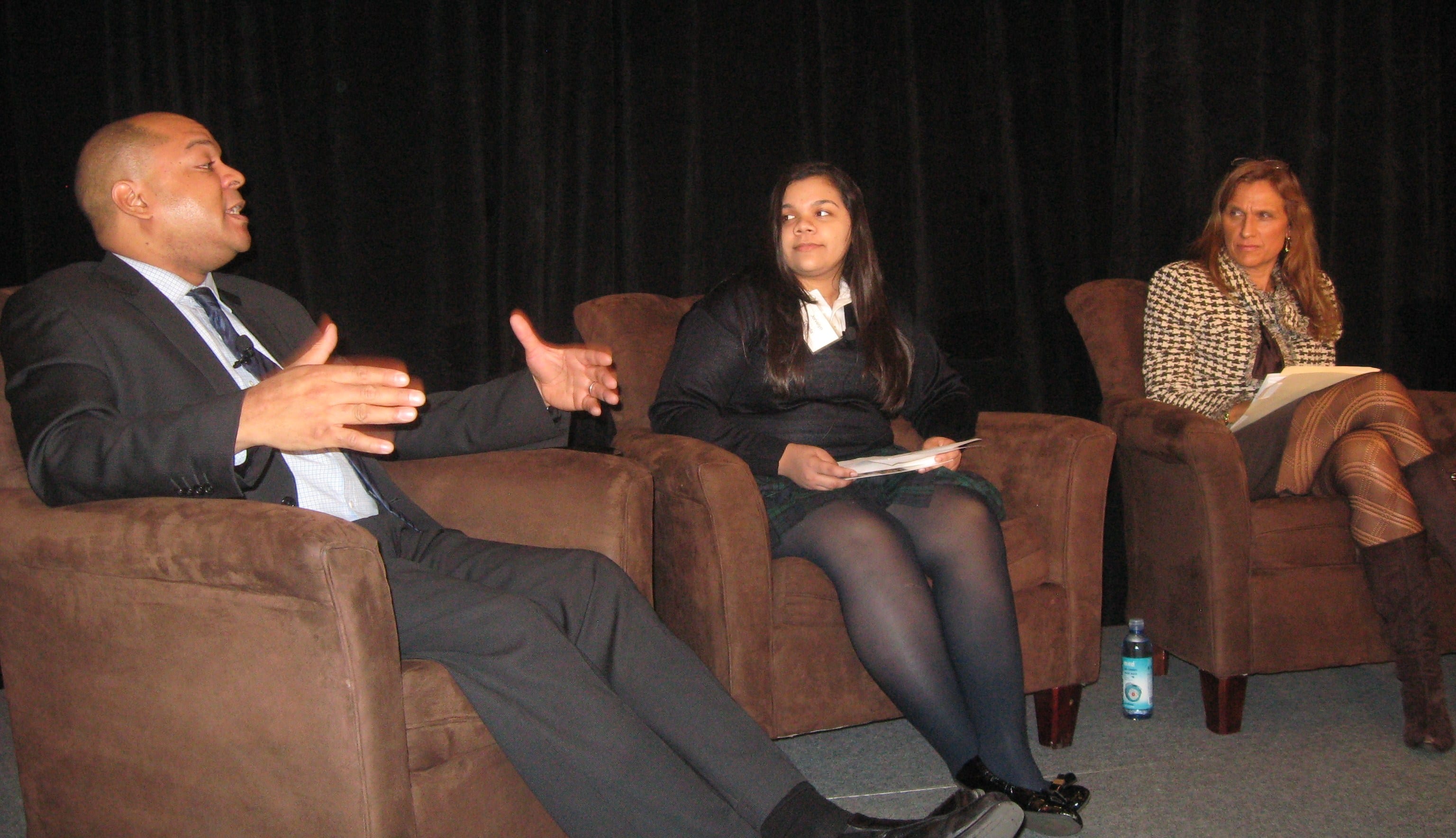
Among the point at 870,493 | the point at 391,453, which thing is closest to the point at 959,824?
the point at 870,493

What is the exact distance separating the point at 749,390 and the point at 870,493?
1.09 feet

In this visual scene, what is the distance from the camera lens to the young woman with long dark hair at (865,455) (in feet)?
5.93

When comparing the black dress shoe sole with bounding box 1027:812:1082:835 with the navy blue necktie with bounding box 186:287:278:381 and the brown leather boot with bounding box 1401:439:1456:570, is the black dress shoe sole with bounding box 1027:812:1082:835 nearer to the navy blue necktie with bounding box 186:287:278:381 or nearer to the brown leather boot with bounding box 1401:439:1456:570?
the brown leather boot with bounding box 1401:439:1456:570

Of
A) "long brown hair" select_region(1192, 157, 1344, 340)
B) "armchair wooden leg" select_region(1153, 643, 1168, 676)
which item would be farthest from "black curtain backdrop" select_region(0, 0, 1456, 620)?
"armchair wooden leg" select_region(1153, 643, 1168, 676)

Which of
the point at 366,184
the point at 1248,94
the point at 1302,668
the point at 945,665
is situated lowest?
the point at 1302,668

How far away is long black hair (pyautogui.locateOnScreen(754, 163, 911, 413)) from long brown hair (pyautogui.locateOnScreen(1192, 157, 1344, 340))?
1.00 m

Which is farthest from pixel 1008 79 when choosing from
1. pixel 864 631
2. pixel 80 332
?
pixel 80 332

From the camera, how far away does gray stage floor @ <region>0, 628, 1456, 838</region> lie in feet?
6.05

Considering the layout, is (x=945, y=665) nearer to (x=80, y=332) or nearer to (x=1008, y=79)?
(x=80, y=332)

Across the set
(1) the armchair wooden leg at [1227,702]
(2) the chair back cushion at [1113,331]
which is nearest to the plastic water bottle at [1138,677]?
(1) the armchair wooden leg at [1227,702]

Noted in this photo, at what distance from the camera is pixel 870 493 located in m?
2.11

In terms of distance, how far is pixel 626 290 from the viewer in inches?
114

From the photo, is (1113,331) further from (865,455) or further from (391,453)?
(391,453)

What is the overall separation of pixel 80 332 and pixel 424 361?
4.28ft
